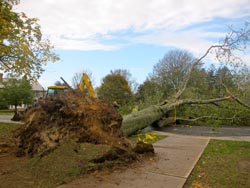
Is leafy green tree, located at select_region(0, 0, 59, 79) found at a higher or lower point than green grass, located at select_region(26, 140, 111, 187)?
higher

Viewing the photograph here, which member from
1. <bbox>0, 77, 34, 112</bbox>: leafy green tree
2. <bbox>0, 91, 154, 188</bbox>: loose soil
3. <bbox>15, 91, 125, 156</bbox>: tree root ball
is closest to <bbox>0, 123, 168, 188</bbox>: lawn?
<bbox>0, 91, 154, 188</bbox>: loose soil

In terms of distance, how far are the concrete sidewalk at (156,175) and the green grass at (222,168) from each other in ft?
0.52

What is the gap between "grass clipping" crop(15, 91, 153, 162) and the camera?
12.6 feet

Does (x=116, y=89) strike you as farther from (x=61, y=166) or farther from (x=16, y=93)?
(x=61, y=166)

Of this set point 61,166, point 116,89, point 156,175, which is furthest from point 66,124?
point 116,89

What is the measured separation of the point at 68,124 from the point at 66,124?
0.03m

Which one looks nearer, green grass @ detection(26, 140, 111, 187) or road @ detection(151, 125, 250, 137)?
green grass @ detection(26, 140, 111, 187)

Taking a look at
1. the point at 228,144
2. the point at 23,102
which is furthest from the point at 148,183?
the point at 23,102

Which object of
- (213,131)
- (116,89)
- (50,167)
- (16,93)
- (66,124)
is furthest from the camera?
(116,89)

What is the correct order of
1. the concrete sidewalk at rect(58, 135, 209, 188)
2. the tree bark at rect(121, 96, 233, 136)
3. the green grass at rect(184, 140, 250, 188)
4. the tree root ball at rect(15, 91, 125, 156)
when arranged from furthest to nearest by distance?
the tree bark at rect(121, 96, 233, 136), the tree root ball at rect(15, 91, 125, 156), the green grass at rect(184, 140, 250, 188), the concrete sidewalk at rect(58, 135, 209, 188)

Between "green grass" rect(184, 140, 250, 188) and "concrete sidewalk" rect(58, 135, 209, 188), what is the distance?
0.16m

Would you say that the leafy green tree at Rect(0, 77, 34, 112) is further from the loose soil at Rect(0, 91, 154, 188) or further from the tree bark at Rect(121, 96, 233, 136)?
the loose soil at Rect(0, 91, 154, 188)

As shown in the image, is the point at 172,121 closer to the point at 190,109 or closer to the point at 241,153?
the point at 190,109

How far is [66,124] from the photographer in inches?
154
